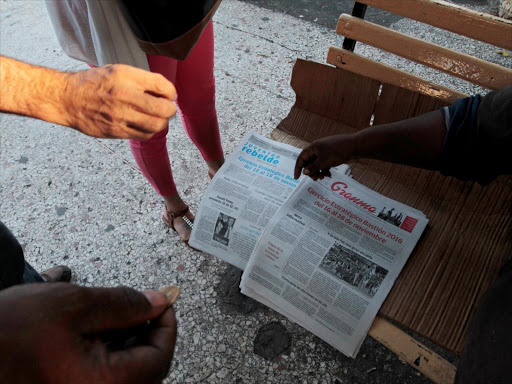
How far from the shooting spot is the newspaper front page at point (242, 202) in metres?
0.89

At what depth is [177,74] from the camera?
964 millimetres

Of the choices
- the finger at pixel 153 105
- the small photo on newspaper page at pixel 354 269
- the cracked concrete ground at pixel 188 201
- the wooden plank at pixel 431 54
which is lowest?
the cracked concrete ground at pixel 188 201

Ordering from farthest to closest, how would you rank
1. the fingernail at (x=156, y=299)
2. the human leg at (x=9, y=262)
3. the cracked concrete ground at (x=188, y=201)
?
1. the cracked concrete ground at (x=188, y=201)
2. the human leg at (x=9, y=262)
3. the fingernail at (x=156, y=299)

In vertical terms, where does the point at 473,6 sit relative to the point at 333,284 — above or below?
above

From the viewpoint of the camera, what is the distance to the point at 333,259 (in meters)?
0.81

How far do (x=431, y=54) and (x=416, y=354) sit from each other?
0.76 meters

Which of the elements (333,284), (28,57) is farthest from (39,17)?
(333,284)

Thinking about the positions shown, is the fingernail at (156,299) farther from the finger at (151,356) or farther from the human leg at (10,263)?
the human leg at (10,263)

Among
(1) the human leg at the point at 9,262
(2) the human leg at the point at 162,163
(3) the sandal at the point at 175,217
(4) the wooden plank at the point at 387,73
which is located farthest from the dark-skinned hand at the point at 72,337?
(4) the wooden plank at the point at 387,73

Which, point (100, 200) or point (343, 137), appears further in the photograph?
point (100, 200)

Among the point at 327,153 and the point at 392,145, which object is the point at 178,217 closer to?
the point at 327,153

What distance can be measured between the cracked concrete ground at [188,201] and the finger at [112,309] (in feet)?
2.13

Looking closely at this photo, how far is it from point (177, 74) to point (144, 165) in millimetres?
272

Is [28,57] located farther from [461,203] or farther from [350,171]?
[461,203]
